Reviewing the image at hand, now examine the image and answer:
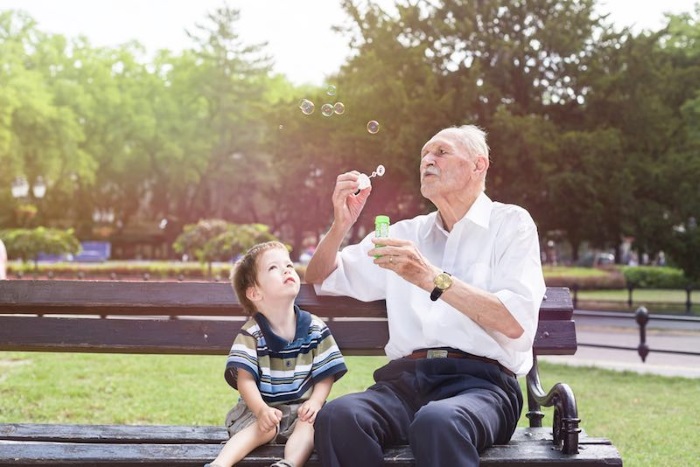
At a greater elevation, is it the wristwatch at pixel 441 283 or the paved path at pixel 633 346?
the wristwatch at pixel 441 283

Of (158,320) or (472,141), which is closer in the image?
(472,141)

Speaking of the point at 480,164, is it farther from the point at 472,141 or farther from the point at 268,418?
the point at 268,418

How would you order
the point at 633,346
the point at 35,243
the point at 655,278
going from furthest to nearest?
the point at 655,278 < the point at 35,243 < the point at 633,346

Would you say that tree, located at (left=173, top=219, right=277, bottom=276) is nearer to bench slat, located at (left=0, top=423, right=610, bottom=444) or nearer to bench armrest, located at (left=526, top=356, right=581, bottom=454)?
bench slat, located at (left=0, top=423, right=610, bottom=444)

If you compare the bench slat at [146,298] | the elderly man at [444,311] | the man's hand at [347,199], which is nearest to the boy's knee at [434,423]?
the elderly man at [444,311]

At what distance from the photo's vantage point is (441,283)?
131 inches

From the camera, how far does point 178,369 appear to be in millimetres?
10508

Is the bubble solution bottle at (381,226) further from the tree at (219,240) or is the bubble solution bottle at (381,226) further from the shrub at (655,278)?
the shrub at (655,278)

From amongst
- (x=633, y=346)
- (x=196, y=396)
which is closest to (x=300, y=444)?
(x=196, y=396)

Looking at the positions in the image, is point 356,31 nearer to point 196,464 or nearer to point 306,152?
point 306,152

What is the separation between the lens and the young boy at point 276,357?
3.38 m

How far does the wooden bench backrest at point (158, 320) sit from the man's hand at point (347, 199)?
46cm

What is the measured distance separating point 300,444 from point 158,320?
1157 mm

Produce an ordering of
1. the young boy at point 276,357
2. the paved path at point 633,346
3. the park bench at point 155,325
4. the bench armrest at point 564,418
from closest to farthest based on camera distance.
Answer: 1. the bench armrest at point 564,418
2. the young boy at point 276,357
3. the park bench at point 155,325
4. the paved path at point 633,346
